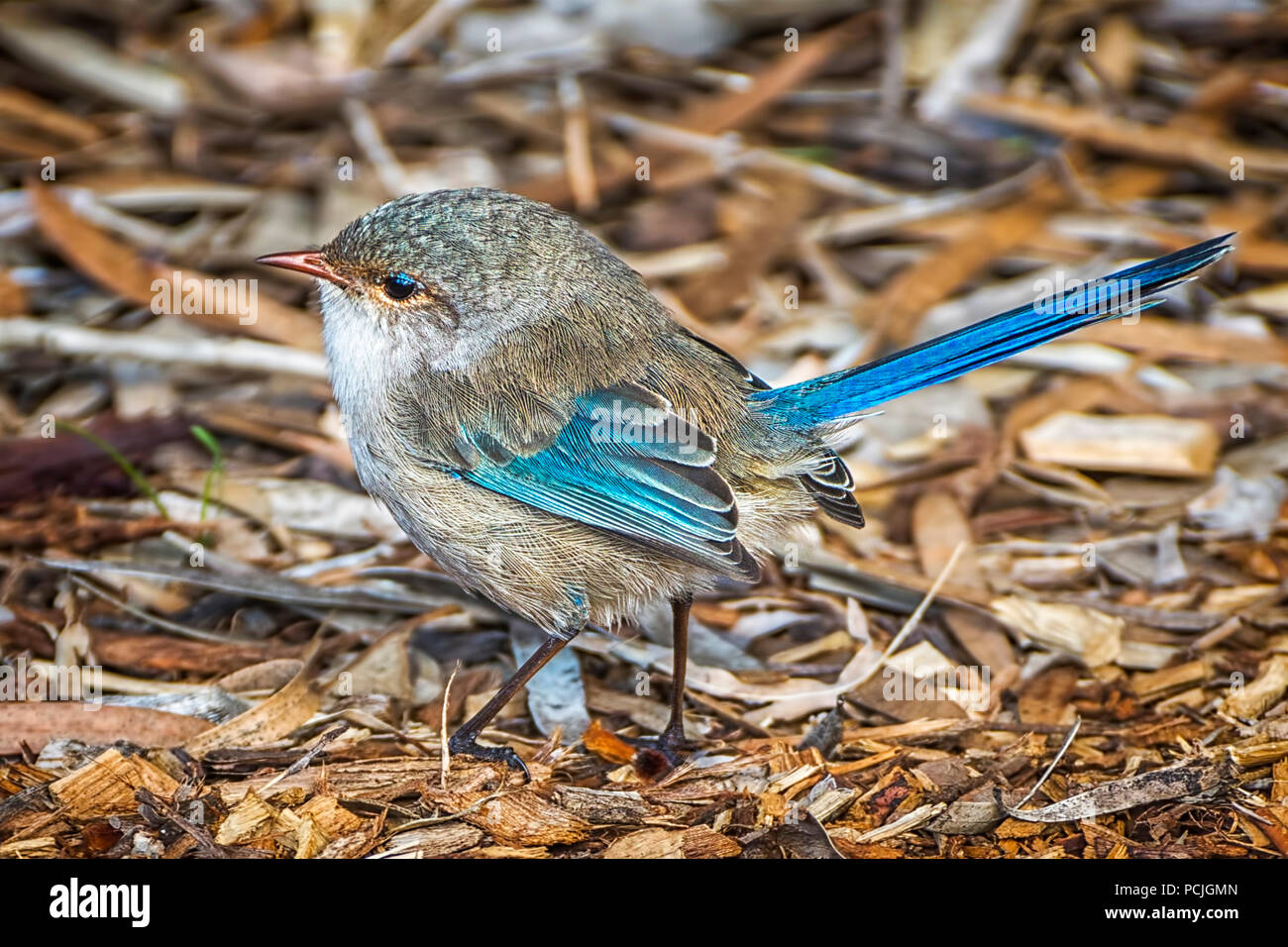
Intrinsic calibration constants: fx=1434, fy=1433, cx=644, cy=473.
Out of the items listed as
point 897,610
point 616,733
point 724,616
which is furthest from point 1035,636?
point 616,733

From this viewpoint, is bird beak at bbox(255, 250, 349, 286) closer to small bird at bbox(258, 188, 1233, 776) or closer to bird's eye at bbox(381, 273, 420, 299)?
small bird at bbox(258, 188, 1233, 776)

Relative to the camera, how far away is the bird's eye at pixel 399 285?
4.67m

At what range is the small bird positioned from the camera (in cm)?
458

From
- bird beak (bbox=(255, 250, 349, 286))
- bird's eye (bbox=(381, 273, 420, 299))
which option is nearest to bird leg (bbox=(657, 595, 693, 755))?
bird's eye (bbox=(381, 273, 420, 299))

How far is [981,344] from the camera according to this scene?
4555 millimetres

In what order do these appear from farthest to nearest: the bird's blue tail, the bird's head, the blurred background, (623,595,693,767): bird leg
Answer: the blurred background → (623,595,693,767): bird leg → the bird's head → the bird's blue tail

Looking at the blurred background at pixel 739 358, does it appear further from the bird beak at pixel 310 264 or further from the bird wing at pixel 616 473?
the bird beak at pixel 310 264

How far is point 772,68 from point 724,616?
150 inches

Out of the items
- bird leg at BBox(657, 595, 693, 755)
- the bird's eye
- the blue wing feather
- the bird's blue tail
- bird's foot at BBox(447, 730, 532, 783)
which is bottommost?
bird's foot at BBox(447, 730, 532, 783)

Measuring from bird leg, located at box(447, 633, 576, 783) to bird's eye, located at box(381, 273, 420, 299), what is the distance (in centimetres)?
125

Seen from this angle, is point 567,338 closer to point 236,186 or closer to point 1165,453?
point 1165,453

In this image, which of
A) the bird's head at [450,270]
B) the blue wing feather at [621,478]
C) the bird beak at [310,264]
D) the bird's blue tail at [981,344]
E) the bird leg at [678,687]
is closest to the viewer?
the bird's blue tail at [981,344]

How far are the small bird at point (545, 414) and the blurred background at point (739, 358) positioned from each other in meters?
0.62

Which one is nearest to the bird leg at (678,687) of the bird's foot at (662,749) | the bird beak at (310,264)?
the bird's foot at (662,749)
